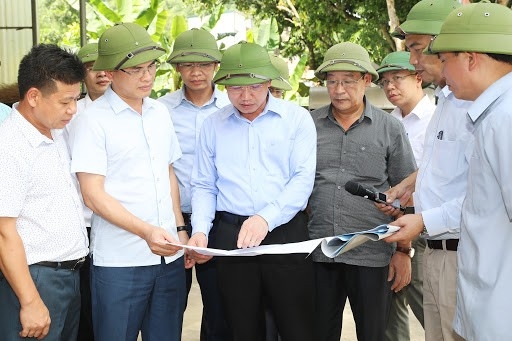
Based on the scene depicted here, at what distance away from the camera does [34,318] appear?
3.35 metres

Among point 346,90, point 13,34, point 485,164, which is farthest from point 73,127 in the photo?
point 13,34

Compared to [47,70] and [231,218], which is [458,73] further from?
[47,70]

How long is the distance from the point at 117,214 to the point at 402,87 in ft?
8.71

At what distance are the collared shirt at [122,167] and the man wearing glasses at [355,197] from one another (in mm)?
993

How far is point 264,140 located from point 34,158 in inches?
51.0

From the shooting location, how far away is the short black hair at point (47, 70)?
354 centimetres

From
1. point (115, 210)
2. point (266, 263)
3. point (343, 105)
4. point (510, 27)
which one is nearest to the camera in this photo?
point (510, 27)

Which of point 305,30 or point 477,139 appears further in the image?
point 305,30

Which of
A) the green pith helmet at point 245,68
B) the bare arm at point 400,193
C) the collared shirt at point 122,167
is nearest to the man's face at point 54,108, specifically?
the collared shirt at point 122,167

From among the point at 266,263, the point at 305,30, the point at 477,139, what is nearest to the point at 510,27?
the point at 477,139

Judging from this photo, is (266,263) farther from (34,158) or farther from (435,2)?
(435,2)

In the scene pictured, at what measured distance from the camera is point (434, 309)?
393 centimetres

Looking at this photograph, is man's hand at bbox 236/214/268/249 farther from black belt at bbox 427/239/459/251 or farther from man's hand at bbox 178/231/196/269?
black belt at bbox 427/239/459/251

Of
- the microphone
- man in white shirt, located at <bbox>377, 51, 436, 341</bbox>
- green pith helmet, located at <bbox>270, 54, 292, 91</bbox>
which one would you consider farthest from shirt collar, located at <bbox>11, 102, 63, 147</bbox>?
man in white shirt, located at <bbox>377, 51, 436, 341</bbox>
